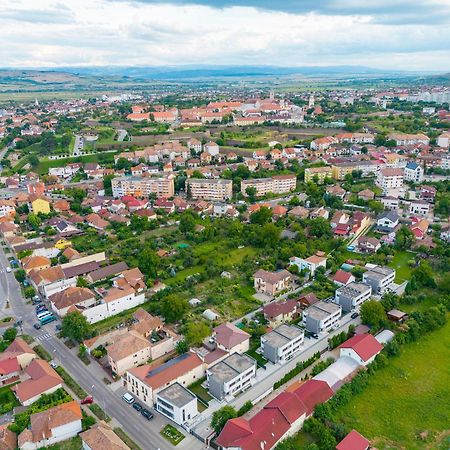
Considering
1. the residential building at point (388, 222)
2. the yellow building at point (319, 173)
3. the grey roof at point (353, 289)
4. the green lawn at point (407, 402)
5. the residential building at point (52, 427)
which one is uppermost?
the yellow building at point (319, 173)

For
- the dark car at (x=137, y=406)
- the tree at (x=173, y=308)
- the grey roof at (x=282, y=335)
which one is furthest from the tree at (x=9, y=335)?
the grey roof at (x=282, y=335)

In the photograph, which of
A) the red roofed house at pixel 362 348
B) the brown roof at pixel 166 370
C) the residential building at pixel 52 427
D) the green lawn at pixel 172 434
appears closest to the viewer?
the residential building at pixel 52 427

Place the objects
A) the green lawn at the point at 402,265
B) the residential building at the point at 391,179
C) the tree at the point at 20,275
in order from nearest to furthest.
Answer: the tree at the point at 20,275
the green lawn at the point at 402,265
the residential building at the point at 391,179

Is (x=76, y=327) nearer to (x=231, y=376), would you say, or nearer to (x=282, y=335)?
(x=231, y=376)

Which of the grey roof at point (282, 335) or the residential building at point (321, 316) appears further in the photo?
the residential building at point (321, 316)

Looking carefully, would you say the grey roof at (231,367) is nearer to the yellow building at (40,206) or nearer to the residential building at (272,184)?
the residential building at (272,184)

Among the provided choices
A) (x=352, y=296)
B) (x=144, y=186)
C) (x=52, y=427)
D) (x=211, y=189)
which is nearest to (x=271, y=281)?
(x=352, y=296)

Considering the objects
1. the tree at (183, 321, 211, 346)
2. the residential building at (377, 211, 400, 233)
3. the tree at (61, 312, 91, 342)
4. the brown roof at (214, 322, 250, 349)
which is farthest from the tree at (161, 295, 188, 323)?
the residential building at (377, 211, 400, 233)
